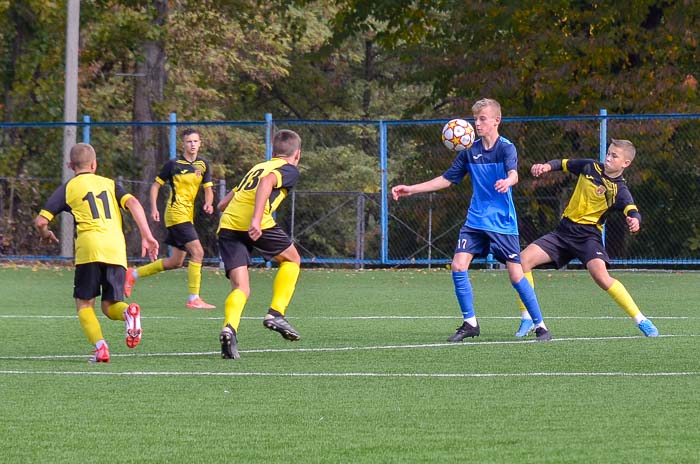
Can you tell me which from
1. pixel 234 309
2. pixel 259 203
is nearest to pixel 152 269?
pixel 259 203

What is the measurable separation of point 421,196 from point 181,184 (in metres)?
9.25

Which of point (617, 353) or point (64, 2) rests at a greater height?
point (64, 2)

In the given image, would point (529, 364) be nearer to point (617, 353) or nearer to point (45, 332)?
point (617, 353)

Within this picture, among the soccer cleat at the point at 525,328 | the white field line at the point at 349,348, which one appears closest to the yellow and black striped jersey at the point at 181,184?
the soccer cleat at the point at 525,328

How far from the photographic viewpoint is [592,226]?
11531 millimetres

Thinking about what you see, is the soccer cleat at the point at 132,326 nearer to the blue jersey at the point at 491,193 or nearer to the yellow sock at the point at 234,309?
the yellow sock at the point at 234,309

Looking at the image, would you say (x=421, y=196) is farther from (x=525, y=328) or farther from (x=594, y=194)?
(x=525, y=328)

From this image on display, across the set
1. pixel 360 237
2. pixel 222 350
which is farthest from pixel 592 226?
pixel 360 237

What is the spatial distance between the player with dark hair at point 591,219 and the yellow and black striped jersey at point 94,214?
133 inches

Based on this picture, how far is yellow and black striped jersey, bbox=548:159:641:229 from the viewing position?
1146 cm

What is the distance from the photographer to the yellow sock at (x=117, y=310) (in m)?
9.80

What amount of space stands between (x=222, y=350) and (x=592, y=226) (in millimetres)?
3525

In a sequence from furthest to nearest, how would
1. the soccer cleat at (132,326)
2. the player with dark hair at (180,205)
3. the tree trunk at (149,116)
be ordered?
1. the tree trunk at (149,116)
2. the player with dark hair at (180,205)
3. the soccer cleat at (132,326)

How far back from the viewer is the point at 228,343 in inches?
374
